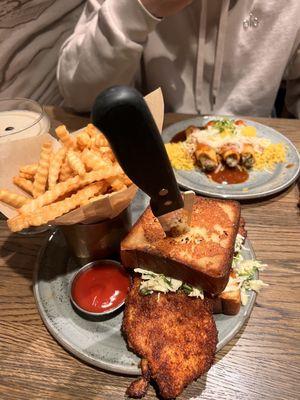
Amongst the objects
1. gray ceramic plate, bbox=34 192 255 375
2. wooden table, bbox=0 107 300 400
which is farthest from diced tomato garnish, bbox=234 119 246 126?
gray ceramic plate, bbox=34 192 255 375

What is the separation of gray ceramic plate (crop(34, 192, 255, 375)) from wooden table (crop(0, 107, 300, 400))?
0.15ft

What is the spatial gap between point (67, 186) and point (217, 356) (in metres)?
0.77

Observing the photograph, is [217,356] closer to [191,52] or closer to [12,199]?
[12,199]

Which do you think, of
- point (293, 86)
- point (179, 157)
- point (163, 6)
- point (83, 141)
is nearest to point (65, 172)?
point (83, 141)

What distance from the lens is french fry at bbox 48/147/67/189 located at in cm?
142

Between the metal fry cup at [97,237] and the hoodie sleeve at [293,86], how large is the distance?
1.80 meters

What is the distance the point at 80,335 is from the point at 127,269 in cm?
29

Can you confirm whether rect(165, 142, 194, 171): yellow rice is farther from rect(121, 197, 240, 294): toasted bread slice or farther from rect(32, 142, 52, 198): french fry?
rect(32, 142, 52, 198): french fry

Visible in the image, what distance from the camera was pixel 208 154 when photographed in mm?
2086

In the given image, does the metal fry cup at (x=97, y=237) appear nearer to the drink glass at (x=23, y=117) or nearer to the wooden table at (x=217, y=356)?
the wooden table at (x=217, y=356)

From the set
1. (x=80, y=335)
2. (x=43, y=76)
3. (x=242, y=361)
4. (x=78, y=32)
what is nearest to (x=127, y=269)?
(x=80, y=335)

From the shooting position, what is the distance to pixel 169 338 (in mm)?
1184

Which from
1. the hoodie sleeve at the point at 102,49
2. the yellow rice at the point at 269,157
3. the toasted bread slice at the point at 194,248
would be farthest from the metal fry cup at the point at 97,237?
the hoodie sleeve at the point at 102,49

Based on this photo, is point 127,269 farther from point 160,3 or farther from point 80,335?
point 160,3
